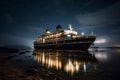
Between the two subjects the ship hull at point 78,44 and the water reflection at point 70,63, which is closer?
the water reflection at point 70,63

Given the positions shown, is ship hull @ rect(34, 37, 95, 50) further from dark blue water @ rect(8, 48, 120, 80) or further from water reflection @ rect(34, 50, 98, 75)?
dark blue water @ rect(8, 48, 120, 80)

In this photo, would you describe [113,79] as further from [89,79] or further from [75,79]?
[75,79]

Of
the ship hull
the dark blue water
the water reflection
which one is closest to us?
the dark blue water

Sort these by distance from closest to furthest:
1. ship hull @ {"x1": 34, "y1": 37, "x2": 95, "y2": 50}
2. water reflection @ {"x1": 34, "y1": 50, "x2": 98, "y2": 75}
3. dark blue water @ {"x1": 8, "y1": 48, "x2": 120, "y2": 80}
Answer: dark blue water @ {"x1": 8, "y1": 48, "x2": 120, "y2": 80} → water reflection @ {"x1": 34, "y1": 50, "x2": 98, "y2": 75} → ship hull @ {"x1": 34, "y1": 37, "x2": 95, "y2": 50}

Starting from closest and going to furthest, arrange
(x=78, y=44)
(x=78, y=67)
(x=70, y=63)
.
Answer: (x=78, y=67), (x=70, y=63), (x=78, y=44)

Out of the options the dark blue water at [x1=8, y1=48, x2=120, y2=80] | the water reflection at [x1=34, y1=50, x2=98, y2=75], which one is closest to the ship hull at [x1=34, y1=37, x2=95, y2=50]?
the water reflection at [x1=34, y1=50, x2=98, y2=75]

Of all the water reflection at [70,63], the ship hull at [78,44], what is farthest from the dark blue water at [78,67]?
the ship hull at [78,44]

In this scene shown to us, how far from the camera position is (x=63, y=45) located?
168ft

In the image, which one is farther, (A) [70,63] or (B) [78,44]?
(B) [78,44]

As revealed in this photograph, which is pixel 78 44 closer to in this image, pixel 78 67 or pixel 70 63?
pixel 70 63

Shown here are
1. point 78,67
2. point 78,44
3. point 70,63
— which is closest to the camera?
point 78,67

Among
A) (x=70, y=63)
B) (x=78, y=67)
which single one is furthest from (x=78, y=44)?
(x=78, y=67)

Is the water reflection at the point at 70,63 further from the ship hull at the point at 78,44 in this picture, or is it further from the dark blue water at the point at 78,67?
the ship hull at the point at 78,44

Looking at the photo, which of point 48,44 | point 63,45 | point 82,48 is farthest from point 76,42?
point 48,44
